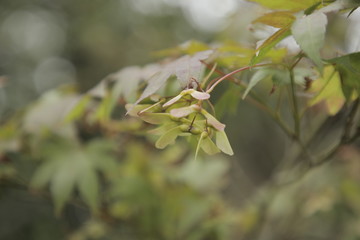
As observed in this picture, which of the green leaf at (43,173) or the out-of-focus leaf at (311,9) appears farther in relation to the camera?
the green leaf at (43,173)

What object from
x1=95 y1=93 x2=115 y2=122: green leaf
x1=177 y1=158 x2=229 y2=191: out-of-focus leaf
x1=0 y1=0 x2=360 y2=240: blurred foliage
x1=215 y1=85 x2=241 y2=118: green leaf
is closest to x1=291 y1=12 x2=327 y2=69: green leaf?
x1=0 y1=0 x2=360 y2=240: blurred foliage

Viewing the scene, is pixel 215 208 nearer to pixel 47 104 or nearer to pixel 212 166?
pixel 212 166

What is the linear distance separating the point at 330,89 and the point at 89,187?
2.03ft

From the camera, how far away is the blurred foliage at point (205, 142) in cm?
48

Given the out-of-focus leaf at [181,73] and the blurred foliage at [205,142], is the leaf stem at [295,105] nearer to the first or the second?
the blurred foliage at [205,142]

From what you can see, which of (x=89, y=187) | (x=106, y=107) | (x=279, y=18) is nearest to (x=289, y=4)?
(x=279, y=18)

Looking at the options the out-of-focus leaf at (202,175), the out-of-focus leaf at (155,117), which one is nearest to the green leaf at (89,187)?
the out-of-focus leaf at (202,175)

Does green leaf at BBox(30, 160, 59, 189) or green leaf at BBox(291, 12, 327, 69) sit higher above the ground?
green leaf at BBox(291, 12, 327, 69)

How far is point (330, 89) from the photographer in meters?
0.61

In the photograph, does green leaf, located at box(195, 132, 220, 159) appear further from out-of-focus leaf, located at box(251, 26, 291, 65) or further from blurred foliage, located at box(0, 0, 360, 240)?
out-of-focus leaf, located at box(251, 26, 291, 65)

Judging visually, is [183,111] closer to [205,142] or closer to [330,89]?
[205,142]

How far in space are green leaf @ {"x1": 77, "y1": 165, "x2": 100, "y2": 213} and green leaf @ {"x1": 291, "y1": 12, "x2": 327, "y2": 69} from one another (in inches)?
26.2

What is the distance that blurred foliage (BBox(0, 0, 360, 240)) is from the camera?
18.9 inches

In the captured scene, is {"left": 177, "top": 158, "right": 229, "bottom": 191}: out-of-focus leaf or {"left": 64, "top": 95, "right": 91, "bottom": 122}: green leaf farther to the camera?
{"left": 177, "top": 158, "right": 229, "bottom": 191}: out-of-focus leaf
